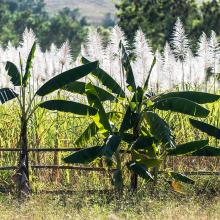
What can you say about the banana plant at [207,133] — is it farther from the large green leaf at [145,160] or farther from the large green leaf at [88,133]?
the large green leaf at [88,133]

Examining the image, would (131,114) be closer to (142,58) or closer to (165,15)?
(142,58)

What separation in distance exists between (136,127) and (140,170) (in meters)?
0.58

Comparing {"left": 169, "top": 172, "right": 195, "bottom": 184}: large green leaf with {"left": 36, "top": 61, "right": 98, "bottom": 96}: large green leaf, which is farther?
{"left": 169, "top": 172, "right": 195, "bottom": 184}: large green leaf

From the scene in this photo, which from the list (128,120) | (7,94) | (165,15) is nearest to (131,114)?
(128,120)

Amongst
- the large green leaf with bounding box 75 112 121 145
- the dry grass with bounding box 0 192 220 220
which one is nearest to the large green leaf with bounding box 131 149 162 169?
the dry grass with bounding box 0 192 220 220

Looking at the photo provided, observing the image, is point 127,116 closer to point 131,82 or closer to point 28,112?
point 131,82

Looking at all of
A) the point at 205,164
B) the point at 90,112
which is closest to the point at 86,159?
the point at 90,112

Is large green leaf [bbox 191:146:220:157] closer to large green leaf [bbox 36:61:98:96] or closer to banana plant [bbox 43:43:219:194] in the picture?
banana plant [bbox 43:43:219:194]

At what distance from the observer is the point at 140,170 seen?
32.1 ft

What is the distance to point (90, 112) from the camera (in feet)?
32.8

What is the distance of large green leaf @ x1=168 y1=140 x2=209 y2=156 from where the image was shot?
32.5 feet

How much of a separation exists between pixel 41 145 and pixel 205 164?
227cm

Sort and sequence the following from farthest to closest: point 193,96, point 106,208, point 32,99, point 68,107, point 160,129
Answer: point 32,99 < point 193,96 < point 68,107 < point 160,129 < point 106,208

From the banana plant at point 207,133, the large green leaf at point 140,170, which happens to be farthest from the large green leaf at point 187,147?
the large green leaf at point 140,170
